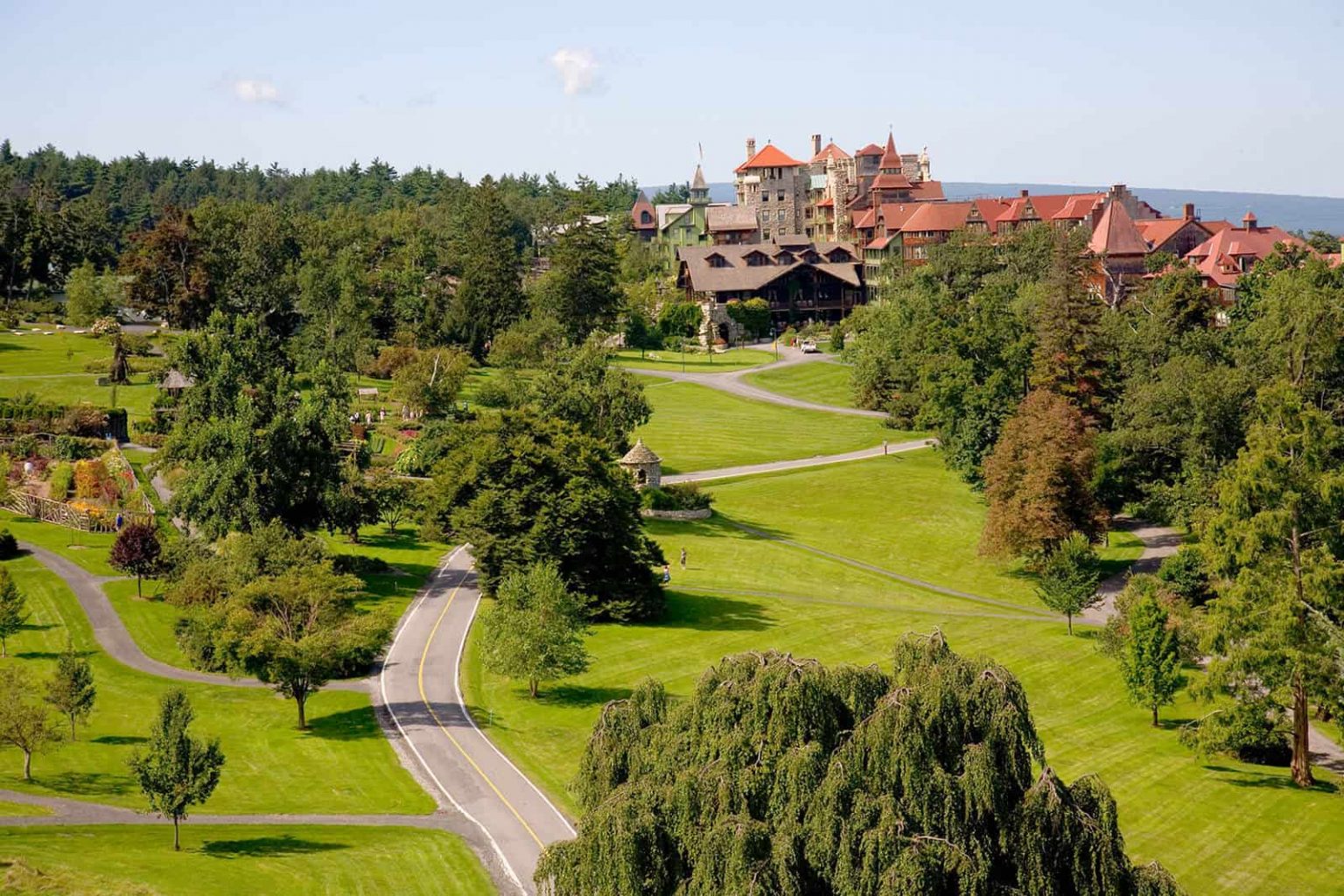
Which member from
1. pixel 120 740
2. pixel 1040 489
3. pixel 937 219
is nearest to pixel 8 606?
pixel 120 740

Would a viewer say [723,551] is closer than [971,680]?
No

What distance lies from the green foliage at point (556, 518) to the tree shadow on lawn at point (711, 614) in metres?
1.35

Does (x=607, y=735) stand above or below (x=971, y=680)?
below

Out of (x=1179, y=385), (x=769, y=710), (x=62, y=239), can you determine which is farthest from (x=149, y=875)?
(x=62, y=239)

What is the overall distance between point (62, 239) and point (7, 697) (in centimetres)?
11347

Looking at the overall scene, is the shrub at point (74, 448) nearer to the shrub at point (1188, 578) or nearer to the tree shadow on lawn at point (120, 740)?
the tree shadow on lawn at point (120, 740)

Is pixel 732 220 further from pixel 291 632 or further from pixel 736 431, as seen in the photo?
pixel 291 632

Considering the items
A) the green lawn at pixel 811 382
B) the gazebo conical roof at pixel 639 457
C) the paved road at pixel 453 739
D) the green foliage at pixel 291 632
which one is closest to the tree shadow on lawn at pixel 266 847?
the paved road at pixel 453 739

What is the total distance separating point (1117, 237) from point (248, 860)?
128m

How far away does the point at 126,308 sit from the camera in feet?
447

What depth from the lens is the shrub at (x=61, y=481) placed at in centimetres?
7488

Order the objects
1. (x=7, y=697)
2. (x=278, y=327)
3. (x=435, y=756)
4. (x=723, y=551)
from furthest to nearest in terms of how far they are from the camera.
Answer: (x=278, y=327)
(x=723, y=551)
(x=435, y=756)
(x=7, y=697)

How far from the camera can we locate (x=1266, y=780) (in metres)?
50.3

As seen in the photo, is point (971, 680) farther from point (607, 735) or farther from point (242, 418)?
point (242, 418)
